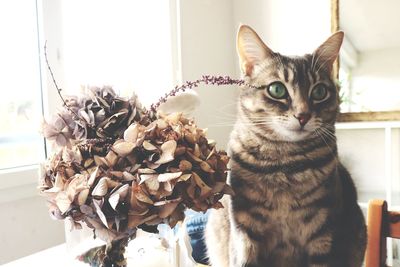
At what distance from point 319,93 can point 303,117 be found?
78 millimetres

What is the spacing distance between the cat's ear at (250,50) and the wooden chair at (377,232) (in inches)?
13.8

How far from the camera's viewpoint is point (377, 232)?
721mm

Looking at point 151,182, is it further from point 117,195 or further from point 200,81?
point 200,81

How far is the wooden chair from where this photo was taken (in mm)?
722

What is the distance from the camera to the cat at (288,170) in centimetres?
66

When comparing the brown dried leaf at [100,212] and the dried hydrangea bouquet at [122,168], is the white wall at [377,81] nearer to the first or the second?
the dried hydrangea bouquet at [122,168]

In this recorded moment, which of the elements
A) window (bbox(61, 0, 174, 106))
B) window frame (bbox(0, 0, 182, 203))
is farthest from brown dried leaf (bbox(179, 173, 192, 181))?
window (bbox(61, 0, 174, 106))

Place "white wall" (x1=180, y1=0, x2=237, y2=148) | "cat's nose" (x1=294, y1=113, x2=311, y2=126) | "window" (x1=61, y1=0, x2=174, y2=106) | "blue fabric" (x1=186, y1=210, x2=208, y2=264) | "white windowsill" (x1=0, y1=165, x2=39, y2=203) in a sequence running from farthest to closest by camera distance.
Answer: "white wall" (x1=180, y1=0, x2=237, y2=148) < "window" (x1=61, y1=0, x2=174, y2=106) < "white windowsill" (x1=0, y1=165, x2=39, y2=203) < "blue fabric" (x1=186, y1=210, x2=208, y2=264) < "cat's nose" (x1=294, y1=113, x2=311, y2=126)

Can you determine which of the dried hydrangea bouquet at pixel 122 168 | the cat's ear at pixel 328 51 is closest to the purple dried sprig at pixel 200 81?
the dried hydrangea bouquet at pixel 122 168

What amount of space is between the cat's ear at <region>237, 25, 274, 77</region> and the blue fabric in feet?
1.36

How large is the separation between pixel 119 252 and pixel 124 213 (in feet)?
0.44

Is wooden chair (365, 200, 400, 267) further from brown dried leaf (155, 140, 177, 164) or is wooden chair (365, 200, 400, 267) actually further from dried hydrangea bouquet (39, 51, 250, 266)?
brown dried leaf (155, 140, 177, 164)

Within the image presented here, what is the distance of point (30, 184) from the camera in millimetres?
1350

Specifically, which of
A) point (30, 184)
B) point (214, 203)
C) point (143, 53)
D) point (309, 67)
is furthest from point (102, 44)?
point (214, 203)
